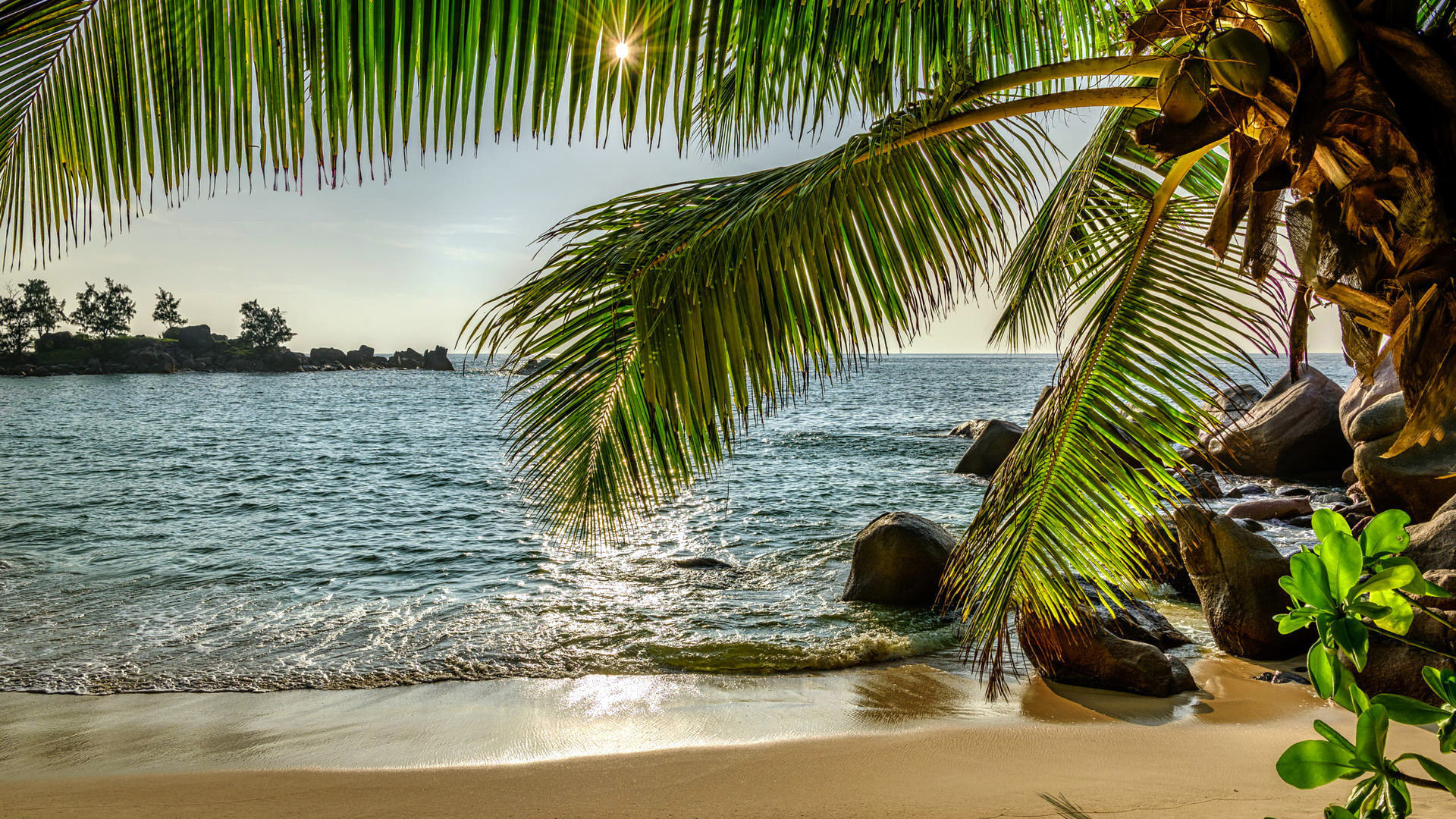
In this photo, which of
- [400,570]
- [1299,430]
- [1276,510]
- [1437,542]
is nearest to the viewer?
[1437,542]

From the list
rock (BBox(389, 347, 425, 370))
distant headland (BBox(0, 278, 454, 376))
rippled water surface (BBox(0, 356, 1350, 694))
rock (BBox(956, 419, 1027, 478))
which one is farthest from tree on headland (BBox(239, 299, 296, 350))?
rock (BBox(956, 419, 1027, 478))

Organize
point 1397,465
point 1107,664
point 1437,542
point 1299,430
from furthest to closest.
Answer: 1. point 1299,430
2. point 1397,465
3. point 1437,542
4. point 1107,664

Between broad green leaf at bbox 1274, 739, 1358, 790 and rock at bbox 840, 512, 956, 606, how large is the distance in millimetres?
7404

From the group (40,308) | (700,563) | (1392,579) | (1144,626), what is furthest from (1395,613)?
(40,308)

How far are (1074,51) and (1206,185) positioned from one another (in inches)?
38.0

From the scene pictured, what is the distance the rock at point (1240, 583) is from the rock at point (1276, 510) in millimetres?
6574

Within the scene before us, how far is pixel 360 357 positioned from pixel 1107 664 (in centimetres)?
11318

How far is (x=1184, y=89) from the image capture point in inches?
81.2

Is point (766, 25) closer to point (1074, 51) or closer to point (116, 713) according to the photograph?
point (1074, 51)

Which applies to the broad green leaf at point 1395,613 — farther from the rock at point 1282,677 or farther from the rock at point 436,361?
the rock at point 436,361

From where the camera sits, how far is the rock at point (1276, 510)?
12094 millimetres

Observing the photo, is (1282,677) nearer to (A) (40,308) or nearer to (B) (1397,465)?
(B) (1397,465)

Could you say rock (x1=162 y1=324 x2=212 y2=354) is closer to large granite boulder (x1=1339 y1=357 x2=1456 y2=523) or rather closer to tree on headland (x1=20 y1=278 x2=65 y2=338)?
tree on headland (x1=20 y1=278 x2=65 y2=338)

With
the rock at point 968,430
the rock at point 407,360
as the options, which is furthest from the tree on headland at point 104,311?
the rock at point 968,430
